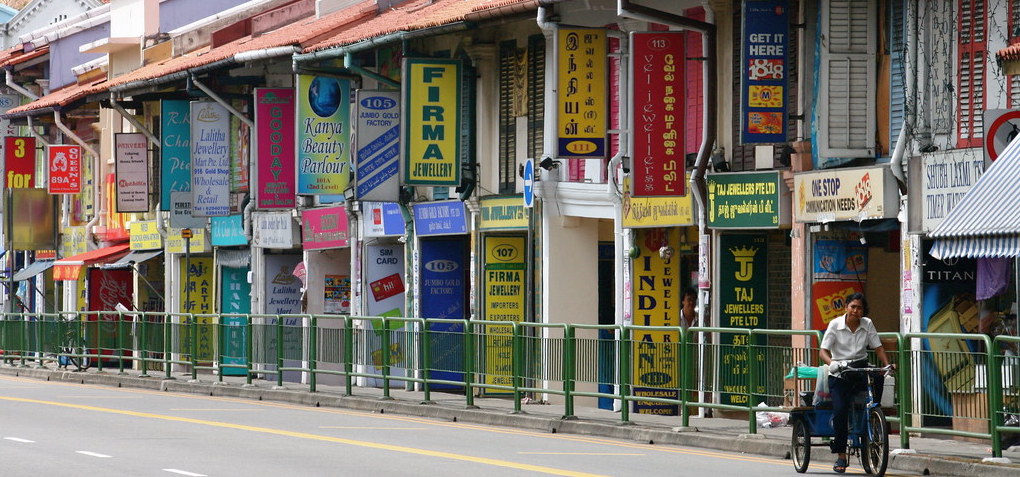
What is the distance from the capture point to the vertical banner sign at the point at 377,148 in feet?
108

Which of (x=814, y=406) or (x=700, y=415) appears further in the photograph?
(x=700, y=415)

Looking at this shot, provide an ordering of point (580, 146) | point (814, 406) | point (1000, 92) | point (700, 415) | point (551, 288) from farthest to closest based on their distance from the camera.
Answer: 1. point (551, 288)
2. point (580, 146)
3. point (700, 415)
4. point (1000, 92)
5. point (814, 406)

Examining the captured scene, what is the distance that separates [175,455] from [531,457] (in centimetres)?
328

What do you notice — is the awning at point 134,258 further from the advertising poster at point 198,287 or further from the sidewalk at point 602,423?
the sidewalk at point 602,423

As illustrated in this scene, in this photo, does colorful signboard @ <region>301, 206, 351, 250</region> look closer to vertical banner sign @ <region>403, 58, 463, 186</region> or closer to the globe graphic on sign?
the globe graphic on sign

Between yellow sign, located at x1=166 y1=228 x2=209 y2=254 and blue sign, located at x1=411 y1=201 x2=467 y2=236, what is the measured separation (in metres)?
10.8

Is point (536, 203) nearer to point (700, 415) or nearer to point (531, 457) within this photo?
point (700, 415)

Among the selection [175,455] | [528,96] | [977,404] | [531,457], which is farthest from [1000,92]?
[528,96]

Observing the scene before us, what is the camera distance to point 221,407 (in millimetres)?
28266

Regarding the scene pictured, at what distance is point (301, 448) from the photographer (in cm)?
1936

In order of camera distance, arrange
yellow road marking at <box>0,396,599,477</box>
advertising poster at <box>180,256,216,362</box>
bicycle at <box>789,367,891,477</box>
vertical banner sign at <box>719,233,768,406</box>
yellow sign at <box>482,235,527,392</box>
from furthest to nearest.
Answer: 1. advertising poster at <box>180,256,216,362</box>
2. yellow sign at <box>482,235,527,392</box>
3. vertical banner sign at <box>719,233,768,406</box>
4. yellow road marking at <box>0,396,599,477</box>
5. bicycle at <box>789,367,891,477</box>

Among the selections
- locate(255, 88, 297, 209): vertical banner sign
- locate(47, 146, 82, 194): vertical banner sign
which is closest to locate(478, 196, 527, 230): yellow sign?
locate(255, 88, 297, 209): vertical banner sign

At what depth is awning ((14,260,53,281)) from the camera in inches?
2120

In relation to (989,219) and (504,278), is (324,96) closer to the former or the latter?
(504,278)
